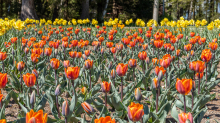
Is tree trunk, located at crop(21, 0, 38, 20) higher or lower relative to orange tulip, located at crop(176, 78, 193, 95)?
higher

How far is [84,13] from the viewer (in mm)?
15836

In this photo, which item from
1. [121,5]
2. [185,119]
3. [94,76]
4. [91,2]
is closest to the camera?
[185,119]

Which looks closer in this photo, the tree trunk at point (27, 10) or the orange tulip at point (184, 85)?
the orange tulip at point (184, 85)

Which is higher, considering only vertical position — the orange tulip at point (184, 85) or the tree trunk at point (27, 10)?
the tree trunk at point (27, 10)

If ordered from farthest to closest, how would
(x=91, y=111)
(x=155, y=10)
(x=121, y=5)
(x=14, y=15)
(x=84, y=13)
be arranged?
(x=14, y=15)
(x=121, y=5)
(x=84, y=13)
(x=155, y=10)
(x=91, y=111)

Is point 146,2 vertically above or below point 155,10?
above

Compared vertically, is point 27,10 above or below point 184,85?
above

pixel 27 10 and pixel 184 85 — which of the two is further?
pixel 27 10

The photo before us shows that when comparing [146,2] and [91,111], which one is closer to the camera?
[91,111]

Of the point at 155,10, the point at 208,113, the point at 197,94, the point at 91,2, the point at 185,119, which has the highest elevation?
the point at 91,2

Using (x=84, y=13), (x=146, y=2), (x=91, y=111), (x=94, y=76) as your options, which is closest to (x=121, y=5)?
(x=146, y=2)

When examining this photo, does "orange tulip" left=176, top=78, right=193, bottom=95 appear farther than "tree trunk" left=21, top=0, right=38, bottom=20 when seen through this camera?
No

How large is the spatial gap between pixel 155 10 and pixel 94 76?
9.77 m

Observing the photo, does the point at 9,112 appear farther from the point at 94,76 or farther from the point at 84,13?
the point at 84,13
